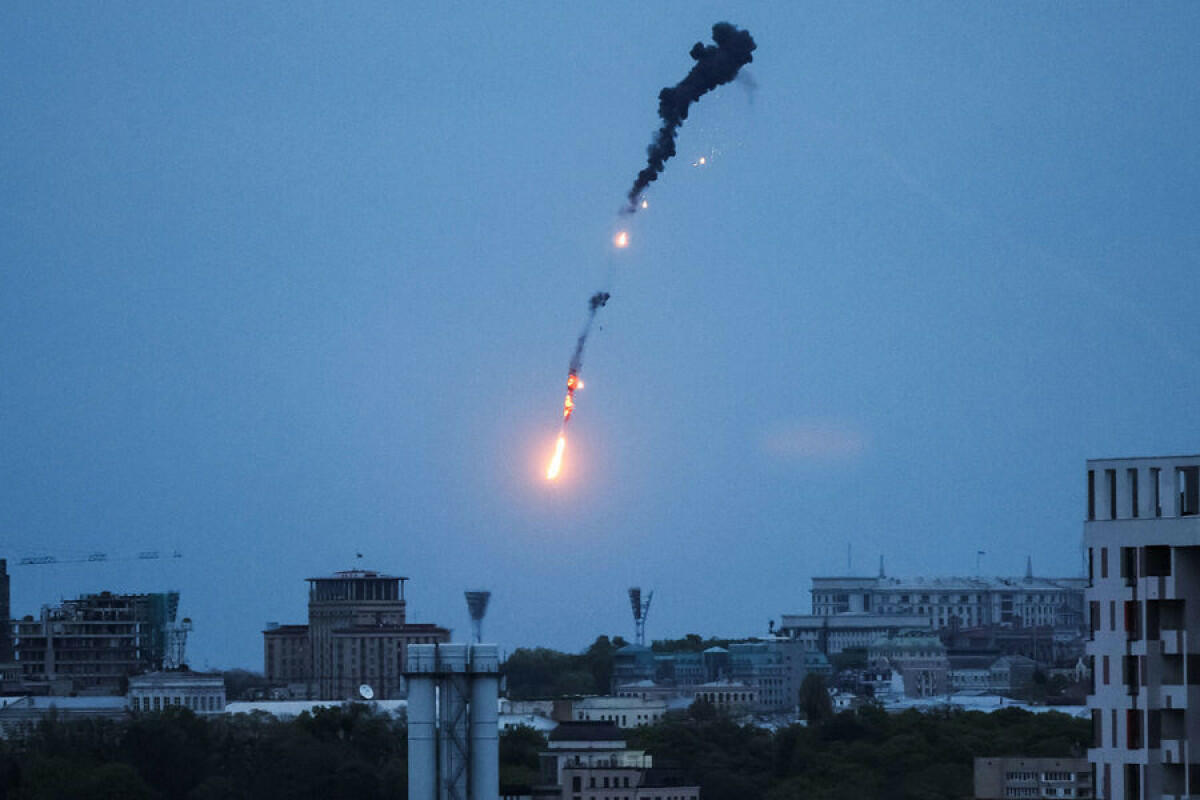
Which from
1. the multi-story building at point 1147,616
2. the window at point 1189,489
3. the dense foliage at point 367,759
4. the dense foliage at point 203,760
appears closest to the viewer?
the multi-story building at point 1147,616

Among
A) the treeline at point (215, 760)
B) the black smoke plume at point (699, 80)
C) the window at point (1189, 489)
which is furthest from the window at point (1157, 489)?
the treeline at point (215, 760)

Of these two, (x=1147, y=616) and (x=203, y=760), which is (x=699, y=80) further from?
(x=203, y=760)

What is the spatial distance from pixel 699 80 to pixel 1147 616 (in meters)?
37.7

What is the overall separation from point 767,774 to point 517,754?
498 inches

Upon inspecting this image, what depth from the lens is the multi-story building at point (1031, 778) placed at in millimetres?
119512

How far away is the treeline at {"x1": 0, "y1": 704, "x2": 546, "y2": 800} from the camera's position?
16262 cm

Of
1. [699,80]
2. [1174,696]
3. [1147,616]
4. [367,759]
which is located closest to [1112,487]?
[1147,616]

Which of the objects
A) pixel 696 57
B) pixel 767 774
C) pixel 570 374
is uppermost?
pixel 696 57

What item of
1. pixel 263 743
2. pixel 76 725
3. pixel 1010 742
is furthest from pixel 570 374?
pixel 76 725

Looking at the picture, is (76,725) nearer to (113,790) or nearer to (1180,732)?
(113,790)

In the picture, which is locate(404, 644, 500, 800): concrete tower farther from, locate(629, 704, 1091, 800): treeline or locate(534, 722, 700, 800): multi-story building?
locate(534, 722, 700, 800): multi-story building

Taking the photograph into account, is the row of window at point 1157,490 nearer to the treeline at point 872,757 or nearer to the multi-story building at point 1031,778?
the multi-story building at point 1031,778

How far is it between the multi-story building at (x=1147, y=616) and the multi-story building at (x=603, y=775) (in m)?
111

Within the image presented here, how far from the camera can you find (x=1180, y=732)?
45.0 metres
